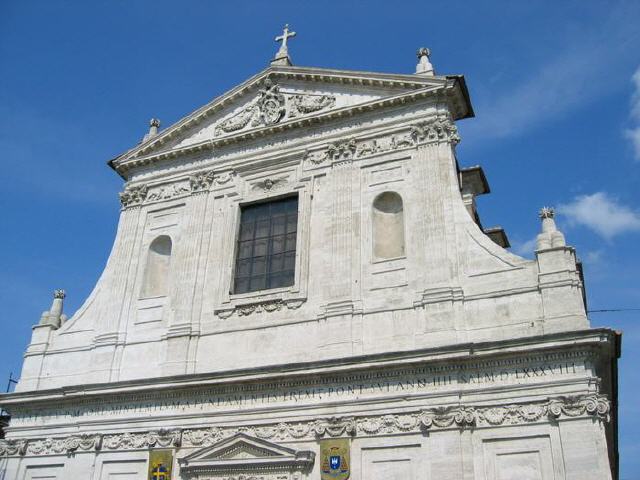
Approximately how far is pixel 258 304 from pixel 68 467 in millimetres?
5395

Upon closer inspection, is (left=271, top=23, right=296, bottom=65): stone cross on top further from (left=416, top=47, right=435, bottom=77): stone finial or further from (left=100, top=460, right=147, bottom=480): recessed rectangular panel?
(left=100, top=460, right=147, bottom=480): recessed rectangular panel

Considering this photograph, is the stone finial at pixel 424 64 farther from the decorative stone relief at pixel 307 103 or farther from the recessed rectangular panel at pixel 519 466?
the recessed rectangular panel at pixel 519 466

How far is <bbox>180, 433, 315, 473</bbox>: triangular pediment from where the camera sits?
13344 millimetres

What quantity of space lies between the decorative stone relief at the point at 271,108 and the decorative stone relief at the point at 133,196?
2454mm

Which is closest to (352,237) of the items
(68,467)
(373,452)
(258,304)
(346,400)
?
(258,304)

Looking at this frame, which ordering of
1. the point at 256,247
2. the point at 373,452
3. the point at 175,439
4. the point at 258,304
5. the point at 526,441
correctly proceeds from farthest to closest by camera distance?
the point at 256,247, the point at 258,304, the point at 175,439, the point at 373,452, the point at 526,441

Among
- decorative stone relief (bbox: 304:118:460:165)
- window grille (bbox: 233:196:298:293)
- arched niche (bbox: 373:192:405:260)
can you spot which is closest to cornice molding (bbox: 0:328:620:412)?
window grille (bbox: 233:196:298:293)

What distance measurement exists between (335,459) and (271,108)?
9136 millimetres

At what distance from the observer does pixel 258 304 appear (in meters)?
15.6

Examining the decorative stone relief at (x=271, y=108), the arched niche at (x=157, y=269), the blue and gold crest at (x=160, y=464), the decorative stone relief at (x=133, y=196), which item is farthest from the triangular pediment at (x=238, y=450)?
the decorative stone relief at (x=271, y=108)

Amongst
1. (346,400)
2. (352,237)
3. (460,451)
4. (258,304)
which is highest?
(352,237)

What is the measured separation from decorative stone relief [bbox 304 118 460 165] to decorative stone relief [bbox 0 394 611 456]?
611 cm

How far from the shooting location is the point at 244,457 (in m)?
13.9

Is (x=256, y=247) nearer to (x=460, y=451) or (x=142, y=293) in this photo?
(x=142, y=293)
